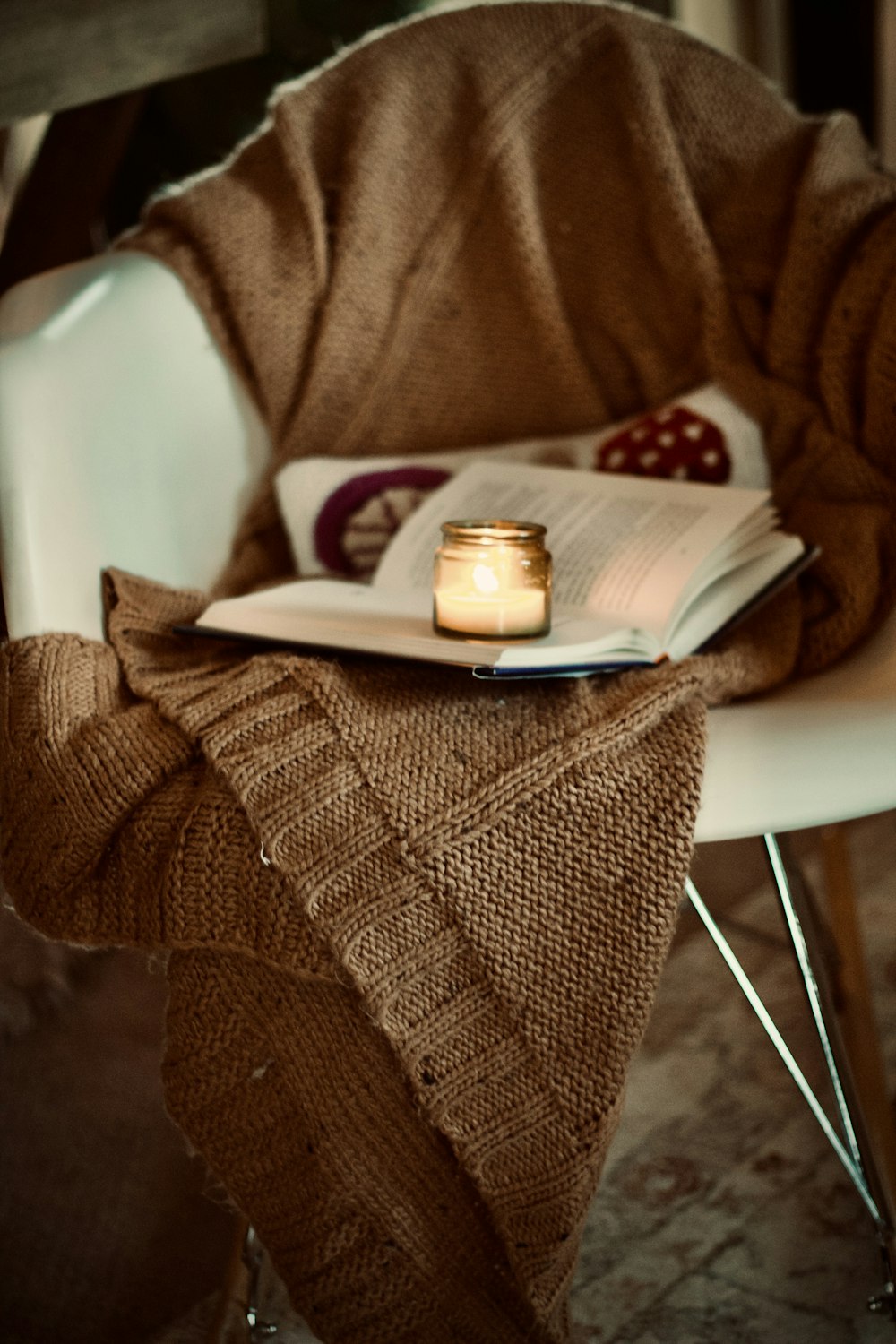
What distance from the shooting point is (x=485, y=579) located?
80 cm

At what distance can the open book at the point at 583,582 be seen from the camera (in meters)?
0.77

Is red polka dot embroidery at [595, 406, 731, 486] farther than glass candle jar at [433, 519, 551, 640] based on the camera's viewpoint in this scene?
Yes

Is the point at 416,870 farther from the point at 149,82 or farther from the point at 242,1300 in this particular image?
the point at 149,82

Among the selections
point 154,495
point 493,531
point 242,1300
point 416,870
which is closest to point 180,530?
point 154,495

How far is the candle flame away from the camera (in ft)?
2.60

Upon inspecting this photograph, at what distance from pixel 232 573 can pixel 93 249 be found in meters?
0.49

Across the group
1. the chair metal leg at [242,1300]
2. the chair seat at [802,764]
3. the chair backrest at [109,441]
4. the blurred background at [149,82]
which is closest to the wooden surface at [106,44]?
the blurred background at [149,82]

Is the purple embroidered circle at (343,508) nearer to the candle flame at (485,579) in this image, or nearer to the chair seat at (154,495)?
the chair seat at (154,495)

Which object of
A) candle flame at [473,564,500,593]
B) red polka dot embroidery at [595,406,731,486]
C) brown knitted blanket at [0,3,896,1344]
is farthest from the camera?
red polka dot embroidery at [595,406,731,486]

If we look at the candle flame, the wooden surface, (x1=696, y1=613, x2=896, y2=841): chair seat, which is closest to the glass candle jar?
the candle flame

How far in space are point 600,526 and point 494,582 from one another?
0.59 feet

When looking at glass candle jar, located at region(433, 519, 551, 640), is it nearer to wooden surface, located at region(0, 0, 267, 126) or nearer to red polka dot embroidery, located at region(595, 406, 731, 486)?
red polka dot embroidery, located at region(595, 406, 731, 486)

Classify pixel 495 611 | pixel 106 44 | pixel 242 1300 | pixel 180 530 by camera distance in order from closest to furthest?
pixel 495 611 < pixel 242 1300 < pixel 180 530 < pixel 106 44

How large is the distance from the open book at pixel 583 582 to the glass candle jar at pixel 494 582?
0.01m
